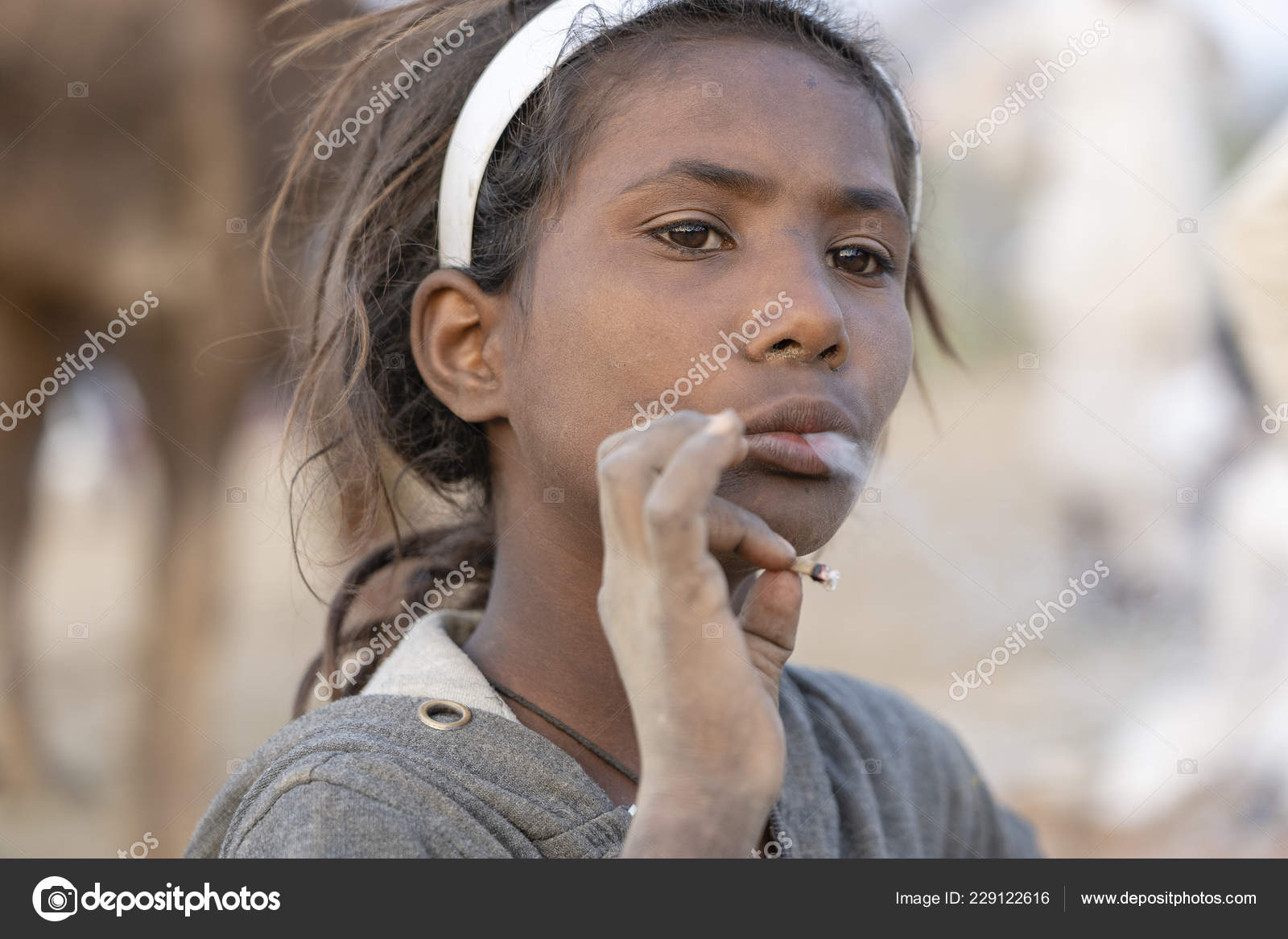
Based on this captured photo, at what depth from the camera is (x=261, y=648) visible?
730 cm

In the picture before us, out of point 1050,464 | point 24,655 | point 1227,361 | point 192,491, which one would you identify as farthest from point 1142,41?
point 24,655

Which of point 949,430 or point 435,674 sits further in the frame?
point 949,430

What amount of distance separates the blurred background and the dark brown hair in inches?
8.3

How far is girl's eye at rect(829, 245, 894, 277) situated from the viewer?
162 centimetres
